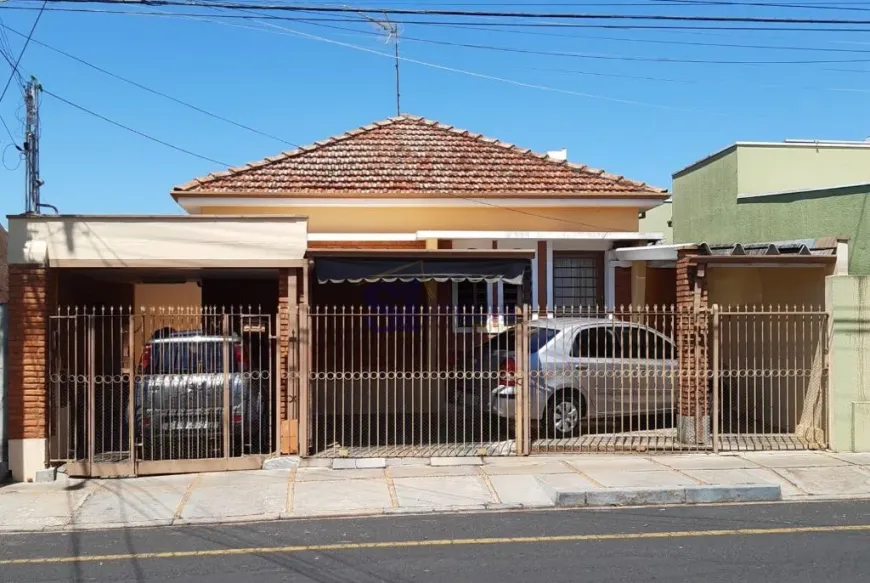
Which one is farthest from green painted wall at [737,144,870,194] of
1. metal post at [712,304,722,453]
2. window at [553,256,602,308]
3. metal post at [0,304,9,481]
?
metal post at [0,304,9,481]

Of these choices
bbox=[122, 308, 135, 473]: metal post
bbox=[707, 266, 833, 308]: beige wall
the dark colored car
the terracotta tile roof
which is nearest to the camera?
bbox=[122, 308, 135, 473]: metal post

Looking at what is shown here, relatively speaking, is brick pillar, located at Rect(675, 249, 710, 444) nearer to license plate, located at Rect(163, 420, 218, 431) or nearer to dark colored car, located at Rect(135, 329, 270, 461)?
dark colored car, located at Rect(135, 329, 270, 461)

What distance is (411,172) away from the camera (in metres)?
14.5

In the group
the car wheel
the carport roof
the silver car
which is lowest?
the car wheel

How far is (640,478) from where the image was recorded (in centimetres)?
904

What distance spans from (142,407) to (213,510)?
2230 mm

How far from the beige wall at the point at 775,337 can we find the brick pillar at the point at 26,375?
822 centimetres

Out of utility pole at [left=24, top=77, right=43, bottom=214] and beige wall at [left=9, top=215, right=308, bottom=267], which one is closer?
beige wall at [left=9, top=215, right=308, bottom=267]

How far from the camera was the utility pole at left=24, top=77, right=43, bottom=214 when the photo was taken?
1954 cm

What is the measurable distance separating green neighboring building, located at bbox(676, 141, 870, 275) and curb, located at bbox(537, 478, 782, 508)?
15.0 ft

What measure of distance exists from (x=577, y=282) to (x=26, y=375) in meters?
8.84

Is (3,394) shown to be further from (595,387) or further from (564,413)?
(595,387)

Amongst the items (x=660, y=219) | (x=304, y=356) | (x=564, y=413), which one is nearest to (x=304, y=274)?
(x=304, y=356)

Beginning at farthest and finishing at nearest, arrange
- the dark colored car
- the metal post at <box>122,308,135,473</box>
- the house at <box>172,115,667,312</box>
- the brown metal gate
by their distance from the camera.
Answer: the house at <box>172,115,667,312</box>
the dark colored car
the brown metal gate
the metal post at <box>122,308,135,473</box>
